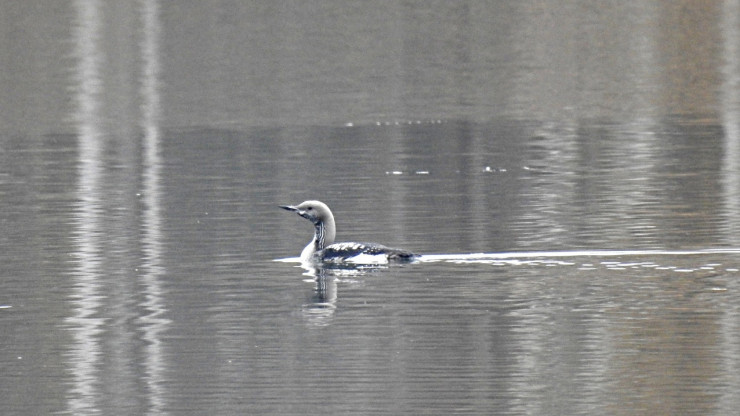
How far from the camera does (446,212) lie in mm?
18859

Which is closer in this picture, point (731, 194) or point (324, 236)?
point (324, 236)

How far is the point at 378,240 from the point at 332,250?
1241 mm

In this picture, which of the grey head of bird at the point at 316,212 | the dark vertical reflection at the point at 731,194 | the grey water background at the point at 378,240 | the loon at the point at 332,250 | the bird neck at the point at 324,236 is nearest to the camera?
the dark vertical reflection at the point at 731,194

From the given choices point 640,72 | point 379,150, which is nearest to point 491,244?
point 379,150

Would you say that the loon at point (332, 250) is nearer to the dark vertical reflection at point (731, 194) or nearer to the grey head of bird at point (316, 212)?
the grey head of bird at point (316, 212)

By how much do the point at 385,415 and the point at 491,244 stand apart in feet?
21.0

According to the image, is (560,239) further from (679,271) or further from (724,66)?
(724,66)

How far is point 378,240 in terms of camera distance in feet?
54.9

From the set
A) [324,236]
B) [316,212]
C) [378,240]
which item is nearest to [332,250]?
[324,236]

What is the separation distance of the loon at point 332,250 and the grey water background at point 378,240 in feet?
0.60

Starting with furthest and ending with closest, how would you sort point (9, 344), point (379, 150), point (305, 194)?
point (379, 150) < point (305, 194) < point (9, 344)

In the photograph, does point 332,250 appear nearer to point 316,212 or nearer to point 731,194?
point 316,212

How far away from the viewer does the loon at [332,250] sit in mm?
15039

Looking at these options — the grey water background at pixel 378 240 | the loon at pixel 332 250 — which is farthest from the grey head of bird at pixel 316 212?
the grey water background at pixel 378 240
